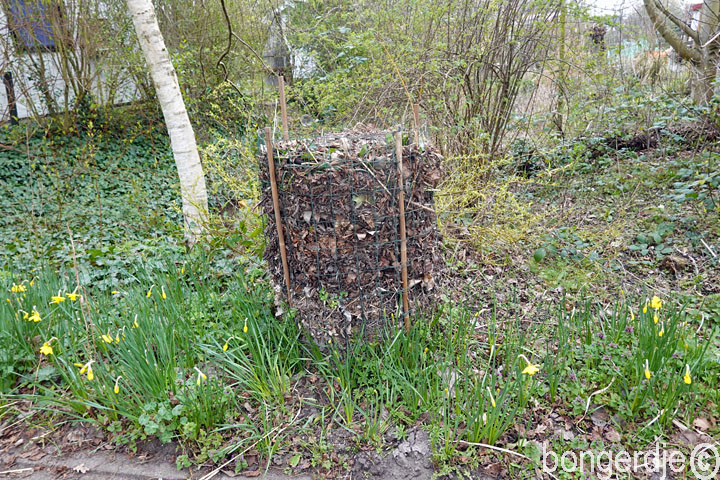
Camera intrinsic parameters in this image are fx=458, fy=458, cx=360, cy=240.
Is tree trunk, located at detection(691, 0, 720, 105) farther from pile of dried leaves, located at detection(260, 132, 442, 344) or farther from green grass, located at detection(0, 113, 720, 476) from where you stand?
pile of dried leaves, located at detection(260, 132, 442, 344)

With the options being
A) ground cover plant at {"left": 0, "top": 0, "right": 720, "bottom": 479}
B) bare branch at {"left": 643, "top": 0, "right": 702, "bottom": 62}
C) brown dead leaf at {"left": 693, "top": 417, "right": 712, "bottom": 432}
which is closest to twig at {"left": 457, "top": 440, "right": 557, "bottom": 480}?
ground cover plant at {"left": 0, "top": 0, "right": 720, "bottom": 479}

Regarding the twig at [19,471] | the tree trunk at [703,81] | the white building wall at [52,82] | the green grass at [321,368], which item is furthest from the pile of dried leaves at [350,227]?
the white building wall at [52,82]

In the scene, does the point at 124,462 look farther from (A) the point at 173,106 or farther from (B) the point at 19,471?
(A) the point at 173,106

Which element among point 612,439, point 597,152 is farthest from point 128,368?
point 597,152

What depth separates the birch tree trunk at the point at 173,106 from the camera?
13.0 feet

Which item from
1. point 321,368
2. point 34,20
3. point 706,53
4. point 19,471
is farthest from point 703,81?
point 34,20

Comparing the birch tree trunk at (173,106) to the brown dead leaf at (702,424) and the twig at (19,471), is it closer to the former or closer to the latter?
the twig at (19,471)

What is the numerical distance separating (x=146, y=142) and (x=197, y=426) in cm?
734

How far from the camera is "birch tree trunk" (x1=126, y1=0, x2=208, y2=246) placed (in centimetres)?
Result: 397

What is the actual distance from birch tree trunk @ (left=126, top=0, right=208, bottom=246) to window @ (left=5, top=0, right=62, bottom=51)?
3688 mm

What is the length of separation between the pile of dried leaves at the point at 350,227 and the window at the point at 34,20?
624 cm

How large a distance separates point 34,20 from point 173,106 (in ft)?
13.3

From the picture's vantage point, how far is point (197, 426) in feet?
7.22

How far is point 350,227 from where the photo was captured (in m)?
2.56
